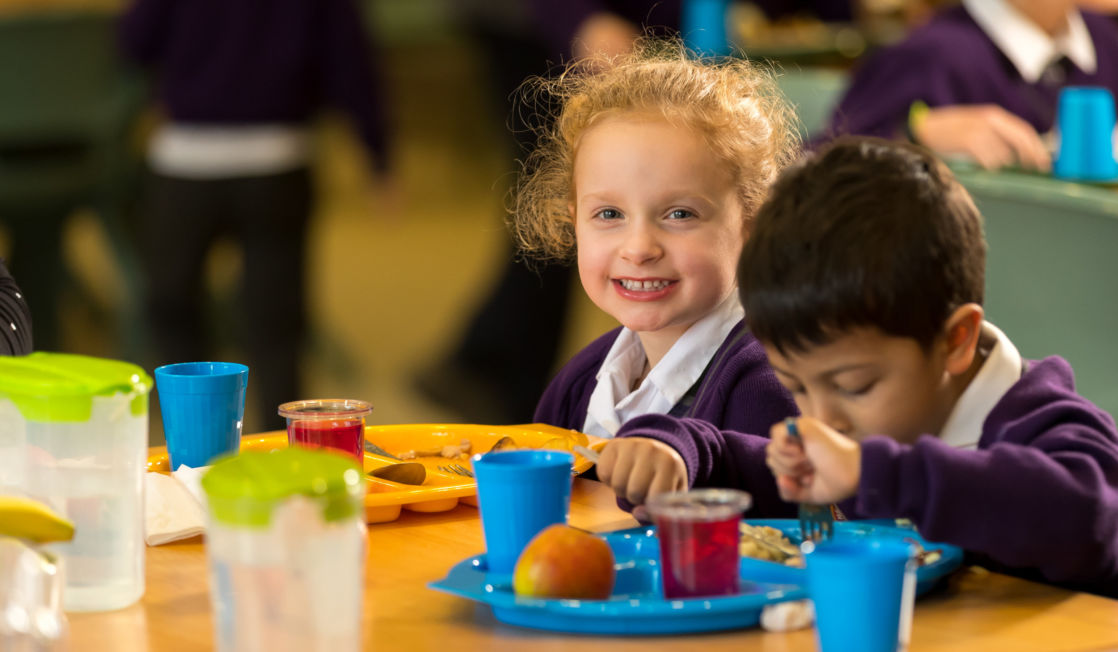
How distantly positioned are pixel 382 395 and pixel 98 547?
3.87m

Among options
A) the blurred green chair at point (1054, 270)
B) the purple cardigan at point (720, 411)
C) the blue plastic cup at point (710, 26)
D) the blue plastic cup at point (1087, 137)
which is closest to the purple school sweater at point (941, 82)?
the blurred green chair at point (1054, 270)

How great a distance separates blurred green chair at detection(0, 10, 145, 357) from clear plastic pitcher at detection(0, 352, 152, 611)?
424cm

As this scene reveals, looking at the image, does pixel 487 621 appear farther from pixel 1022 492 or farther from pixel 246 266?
pixel 246 266

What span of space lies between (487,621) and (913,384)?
1.35ft

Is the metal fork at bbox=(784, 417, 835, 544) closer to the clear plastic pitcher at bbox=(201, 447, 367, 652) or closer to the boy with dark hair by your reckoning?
the boy with dark hair

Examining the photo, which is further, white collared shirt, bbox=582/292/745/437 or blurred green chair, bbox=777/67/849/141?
blurred green chair, bbox=777/67/849/141

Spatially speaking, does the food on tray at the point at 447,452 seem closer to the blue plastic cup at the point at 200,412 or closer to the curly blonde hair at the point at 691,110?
the blue plastic cup at the point at 200,412

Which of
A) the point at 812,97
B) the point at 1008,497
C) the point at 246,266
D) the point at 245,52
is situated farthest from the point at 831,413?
the point at 246,266

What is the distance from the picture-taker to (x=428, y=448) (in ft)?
5.21

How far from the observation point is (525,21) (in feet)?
13.2

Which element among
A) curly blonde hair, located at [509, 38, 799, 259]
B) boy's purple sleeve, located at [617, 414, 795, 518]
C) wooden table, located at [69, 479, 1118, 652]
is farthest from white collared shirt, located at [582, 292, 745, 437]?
wooden table, located at [69, 479, 1118, 652]

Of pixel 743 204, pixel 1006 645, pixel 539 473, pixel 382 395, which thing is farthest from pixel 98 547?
pixel 382 395

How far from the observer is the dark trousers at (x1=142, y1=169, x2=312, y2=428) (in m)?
4.01

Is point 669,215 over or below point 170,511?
over
